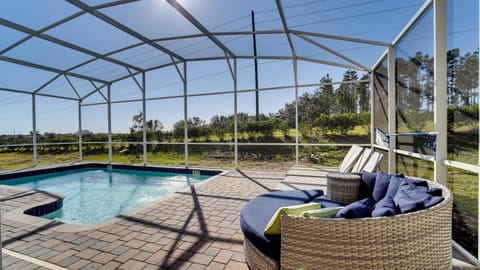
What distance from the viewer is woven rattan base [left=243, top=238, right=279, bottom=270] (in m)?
1.76

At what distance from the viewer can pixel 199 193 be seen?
459 centimetres

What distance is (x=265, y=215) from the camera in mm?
2191

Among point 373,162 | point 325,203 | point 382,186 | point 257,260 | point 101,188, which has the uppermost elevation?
point 373,162

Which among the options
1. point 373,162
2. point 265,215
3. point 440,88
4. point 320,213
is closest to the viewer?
point 320,213

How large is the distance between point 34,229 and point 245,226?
2932mm

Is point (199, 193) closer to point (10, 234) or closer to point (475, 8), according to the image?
point (10, 234)

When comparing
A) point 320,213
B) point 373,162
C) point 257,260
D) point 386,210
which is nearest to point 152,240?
point 257,260

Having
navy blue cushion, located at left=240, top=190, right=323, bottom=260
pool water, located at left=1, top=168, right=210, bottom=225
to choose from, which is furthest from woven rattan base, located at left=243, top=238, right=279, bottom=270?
pool water, located at left=1, top=168, right=210, bottom=225

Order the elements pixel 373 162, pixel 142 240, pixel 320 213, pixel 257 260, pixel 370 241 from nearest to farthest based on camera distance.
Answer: pixel 370 241
pixel 320 213
pixel 257 260
pixel 142 240
pixel 373 162

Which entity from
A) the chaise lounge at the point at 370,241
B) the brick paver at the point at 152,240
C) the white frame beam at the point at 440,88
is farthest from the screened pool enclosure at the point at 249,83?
the brick paver at the point at 152,240

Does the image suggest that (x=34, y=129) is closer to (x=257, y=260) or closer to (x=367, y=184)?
(x=257, y=260)

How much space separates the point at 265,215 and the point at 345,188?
1244 millimetres

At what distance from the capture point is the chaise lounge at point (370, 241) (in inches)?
54.7

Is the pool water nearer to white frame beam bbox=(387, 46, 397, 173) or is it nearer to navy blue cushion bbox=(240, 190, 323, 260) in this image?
navy blue cushion bbox=(240, 190, 323, 260)
